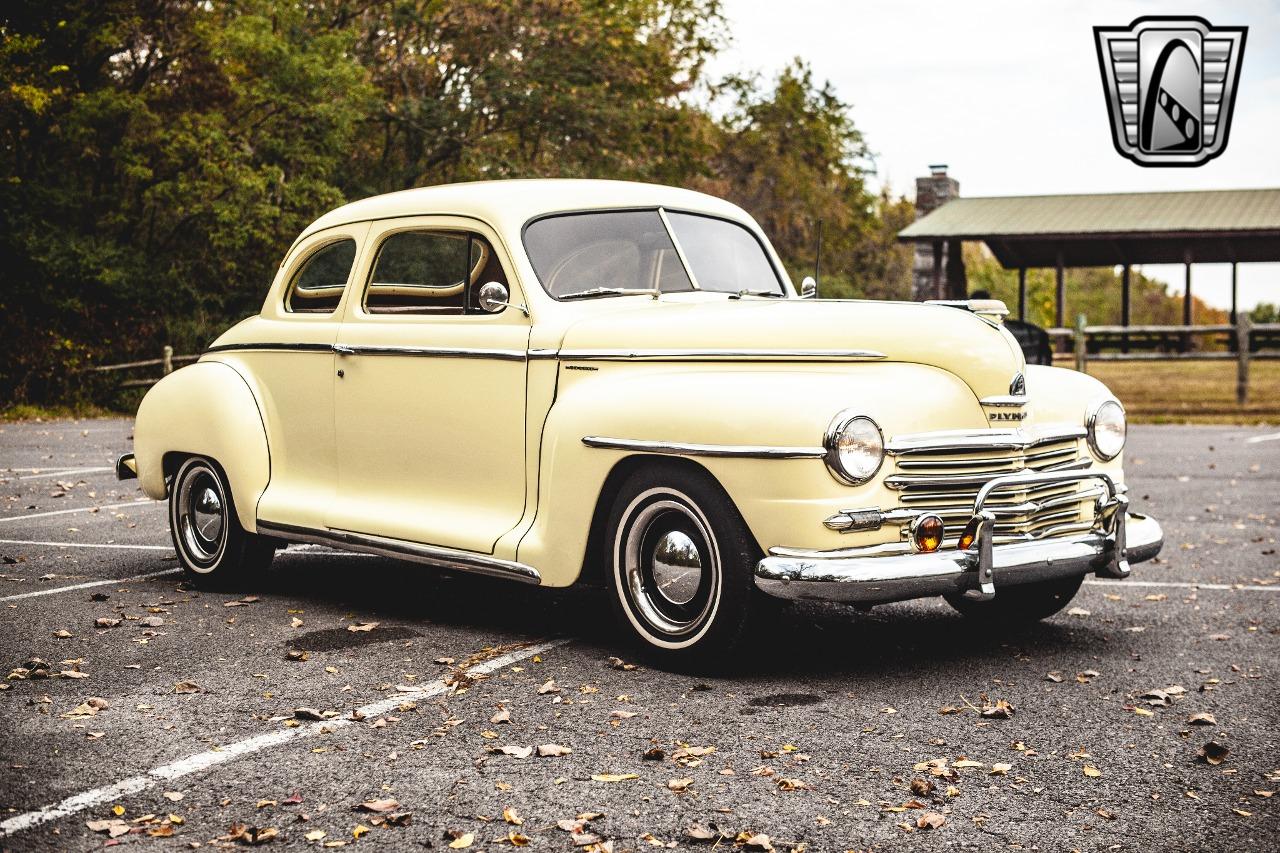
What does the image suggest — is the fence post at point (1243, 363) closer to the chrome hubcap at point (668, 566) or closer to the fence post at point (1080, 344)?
the fence post at point (1080, 344)

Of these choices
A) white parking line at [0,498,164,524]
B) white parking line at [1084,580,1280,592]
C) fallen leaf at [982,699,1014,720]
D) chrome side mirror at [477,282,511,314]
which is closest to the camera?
fallen leaf at [982,699,1014,720]

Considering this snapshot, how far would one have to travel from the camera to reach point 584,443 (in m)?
5.41

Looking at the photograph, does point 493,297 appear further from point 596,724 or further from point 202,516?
point 202,516

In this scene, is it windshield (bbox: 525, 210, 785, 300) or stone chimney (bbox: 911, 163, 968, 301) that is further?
stone chimney (bbox: 911, 163, 968, 301)

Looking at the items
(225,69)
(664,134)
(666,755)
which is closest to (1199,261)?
(664,134)

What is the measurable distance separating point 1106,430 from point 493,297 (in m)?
2.71

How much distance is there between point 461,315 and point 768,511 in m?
1.94

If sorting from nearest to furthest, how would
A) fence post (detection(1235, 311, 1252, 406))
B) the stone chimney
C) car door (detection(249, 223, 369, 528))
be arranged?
car door (detection(249, 223, 369, 528)), fence post (detection(1235, 311, 1252, 406)), the stone chimney

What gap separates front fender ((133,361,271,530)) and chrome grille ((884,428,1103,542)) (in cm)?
348

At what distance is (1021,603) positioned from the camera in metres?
6.43

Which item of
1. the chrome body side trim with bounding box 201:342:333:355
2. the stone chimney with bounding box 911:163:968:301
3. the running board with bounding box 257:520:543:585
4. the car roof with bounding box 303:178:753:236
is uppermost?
the stone chimney with bounding box 911:163:968:301

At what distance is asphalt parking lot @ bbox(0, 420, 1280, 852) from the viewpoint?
3717 mm

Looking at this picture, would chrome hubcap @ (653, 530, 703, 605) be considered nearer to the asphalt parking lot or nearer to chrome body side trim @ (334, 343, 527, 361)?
the asphalt parking lot

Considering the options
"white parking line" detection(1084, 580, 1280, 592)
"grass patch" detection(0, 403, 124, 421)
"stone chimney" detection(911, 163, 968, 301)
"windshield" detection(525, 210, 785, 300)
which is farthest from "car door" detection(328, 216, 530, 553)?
"stone chimney" detection(911, 163, 968, 301)
